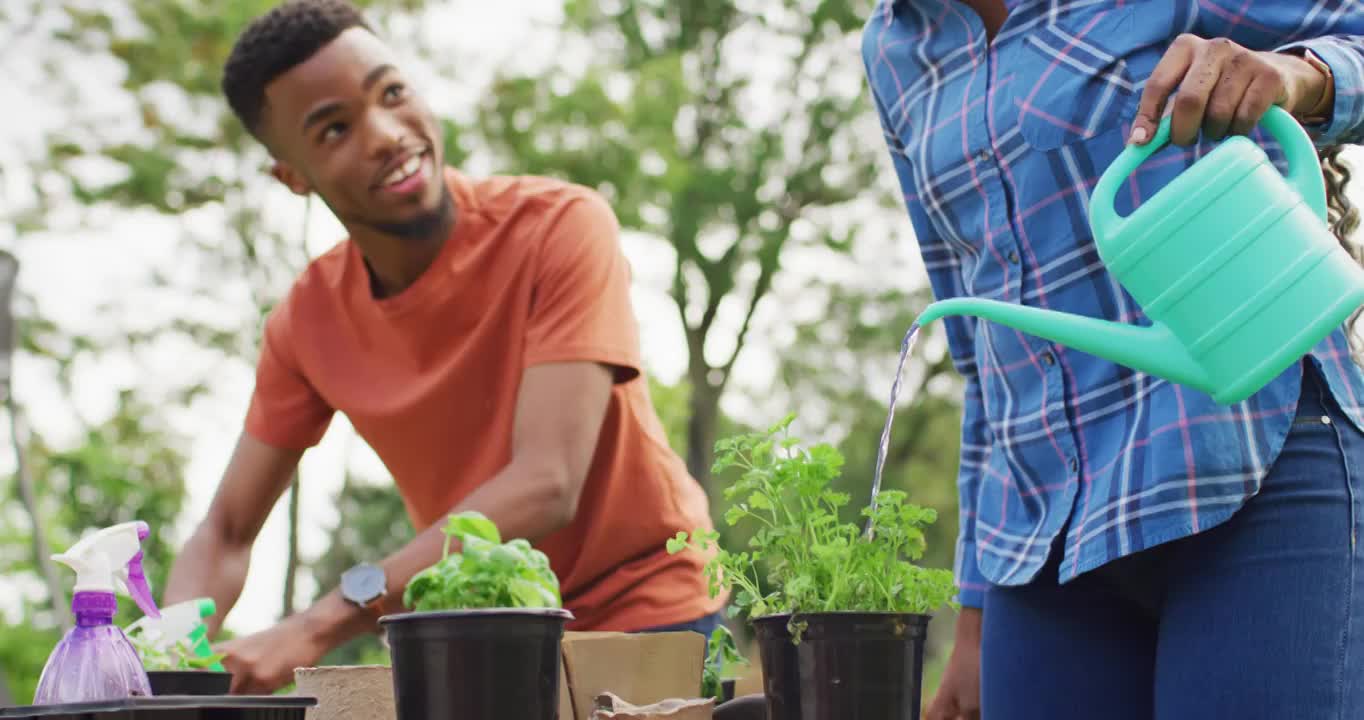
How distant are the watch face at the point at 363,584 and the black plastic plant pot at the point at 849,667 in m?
0.87

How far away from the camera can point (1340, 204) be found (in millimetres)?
1664

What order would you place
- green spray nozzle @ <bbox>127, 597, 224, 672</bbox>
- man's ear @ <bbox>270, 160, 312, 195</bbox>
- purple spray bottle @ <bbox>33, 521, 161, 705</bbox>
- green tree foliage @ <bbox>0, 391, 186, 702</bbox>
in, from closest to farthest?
purple spray bottle @ <bbox>33, 521, 161, 705</bbox> → green spray nozzle @ <bbox>127, 597, 224, 672</bbox> → man's ear @ <bbox>270, 160, 312, 195</bbox> → green tree foliage @ <bbox>0, 391, 186, 702</bbox>

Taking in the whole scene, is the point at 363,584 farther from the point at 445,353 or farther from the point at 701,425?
the point at 701,425

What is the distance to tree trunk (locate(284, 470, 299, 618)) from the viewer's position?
10.7 meters

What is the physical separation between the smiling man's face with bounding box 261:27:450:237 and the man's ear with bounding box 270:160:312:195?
0.13 m

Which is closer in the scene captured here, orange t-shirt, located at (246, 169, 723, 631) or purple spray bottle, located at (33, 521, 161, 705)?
purple spray bottle, located at (33, 521, 161, 705)

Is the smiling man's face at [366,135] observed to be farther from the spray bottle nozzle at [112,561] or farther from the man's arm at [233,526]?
the spray bottle nozzle at [112,561]

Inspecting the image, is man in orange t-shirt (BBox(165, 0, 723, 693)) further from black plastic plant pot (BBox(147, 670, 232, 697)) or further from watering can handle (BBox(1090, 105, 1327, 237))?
watering can handle (BBox(1090, 105, 1327, 237))

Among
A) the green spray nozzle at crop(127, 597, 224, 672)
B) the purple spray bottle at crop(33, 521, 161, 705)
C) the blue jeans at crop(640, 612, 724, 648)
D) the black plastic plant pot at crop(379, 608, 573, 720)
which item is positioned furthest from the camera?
the blue jeans at crop(640, 612, 724, 648)

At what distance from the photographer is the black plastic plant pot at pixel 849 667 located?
1506mm

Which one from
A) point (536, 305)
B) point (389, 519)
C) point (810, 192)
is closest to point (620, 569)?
point (536, 305)

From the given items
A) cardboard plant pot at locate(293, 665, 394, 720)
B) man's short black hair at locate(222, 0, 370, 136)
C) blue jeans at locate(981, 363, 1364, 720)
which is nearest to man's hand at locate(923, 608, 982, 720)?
blue jeans at locate(981, 363, 1364, 720)

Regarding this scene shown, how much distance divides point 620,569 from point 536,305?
1.70 ft

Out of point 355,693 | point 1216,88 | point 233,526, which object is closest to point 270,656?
point 355,693
